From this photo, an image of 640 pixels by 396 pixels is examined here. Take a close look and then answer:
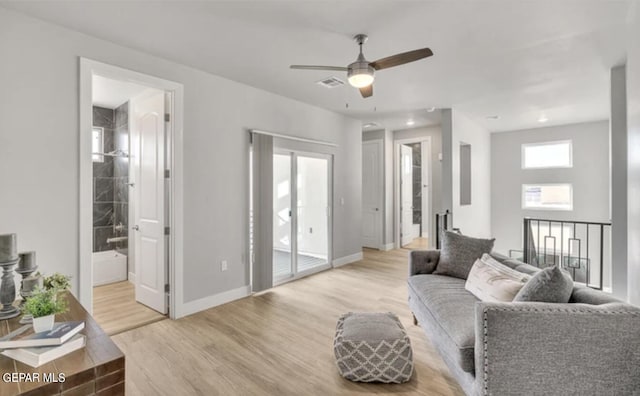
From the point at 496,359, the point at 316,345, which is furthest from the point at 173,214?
the point at 496,359

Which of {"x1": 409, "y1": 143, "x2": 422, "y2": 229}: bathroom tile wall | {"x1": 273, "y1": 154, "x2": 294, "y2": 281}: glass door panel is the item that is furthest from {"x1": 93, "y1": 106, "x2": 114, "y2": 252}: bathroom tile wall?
{"x1": 409, "y1": 143, "x2": 422, "y2": 229}: bathroom tile wall

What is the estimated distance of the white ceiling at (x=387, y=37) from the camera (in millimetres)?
2318

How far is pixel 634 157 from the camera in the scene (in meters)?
2.11

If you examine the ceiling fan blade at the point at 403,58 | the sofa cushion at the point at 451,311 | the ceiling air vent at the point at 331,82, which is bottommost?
the sofa cushion at the point at 451,311

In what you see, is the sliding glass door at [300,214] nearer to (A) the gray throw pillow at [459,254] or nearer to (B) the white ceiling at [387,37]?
(B) the white ceiling at [387,37]

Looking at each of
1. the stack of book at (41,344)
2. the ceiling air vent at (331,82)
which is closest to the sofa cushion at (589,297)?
the stack of book at (41,344)

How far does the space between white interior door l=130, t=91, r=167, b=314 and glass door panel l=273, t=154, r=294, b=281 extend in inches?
60.6

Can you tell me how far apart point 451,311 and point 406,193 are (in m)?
5.73

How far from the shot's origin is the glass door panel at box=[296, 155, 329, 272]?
194 inches

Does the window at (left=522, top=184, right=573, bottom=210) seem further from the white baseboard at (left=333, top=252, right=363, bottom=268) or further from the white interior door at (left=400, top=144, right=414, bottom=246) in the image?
the white baseboard at (left=333, top=252, right=363, bottom=268)

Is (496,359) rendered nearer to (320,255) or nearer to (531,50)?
(531,50)

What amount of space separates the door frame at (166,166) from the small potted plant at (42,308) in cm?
144

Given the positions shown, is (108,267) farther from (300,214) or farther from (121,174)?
(300,214)

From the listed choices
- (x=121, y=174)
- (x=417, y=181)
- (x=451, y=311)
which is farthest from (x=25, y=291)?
(x=417, y=181)
